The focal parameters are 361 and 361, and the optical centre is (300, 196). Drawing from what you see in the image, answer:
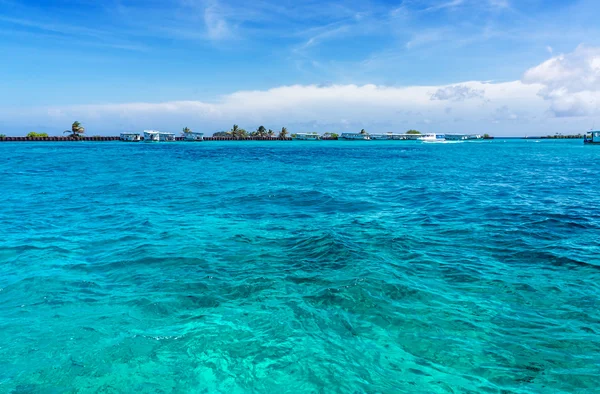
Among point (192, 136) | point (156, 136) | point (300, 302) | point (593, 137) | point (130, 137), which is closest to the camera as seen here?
point (300, 302)

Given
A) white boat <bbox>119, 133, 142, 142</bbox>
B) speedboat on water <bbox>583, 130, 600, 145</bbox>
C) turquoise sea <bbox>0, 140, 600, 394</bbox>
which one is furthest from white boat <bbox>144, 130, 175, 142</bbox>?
speedboat on water <bbox>583, 130, 600, 145</bbox>

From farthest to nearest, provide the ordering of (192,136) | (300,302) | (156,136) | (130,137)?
(192,136)
(130,137)
(156,136)
(300,302)

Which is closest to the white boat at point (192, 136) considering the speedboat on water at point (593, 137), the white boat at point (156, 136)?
the white boat at point (156, 136)

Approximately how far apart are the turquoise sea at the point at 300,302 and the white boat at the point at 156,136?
5971 inches

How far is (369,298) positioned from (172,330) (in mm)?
5184

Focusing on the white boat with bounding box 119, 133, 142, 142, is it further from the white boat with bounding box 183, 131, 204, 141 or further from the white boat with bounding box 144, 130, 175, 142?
the white boat with bounding box 183, 131, 204, 141

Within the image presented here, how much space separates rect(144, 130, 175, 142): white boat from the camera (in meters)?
160

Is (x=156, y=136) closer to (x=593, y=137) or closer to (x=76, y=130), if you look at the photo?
(x=76, y=130)

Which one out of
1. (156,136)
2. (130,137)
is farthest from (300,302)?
(130,137)

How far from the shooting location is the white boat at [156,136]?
160 metres

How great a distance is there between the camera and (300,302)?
9820 millimetres

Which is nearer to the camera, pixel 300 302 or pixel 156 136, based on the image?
pixel 300 302

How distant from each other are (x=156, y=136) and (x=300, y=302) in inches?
6650

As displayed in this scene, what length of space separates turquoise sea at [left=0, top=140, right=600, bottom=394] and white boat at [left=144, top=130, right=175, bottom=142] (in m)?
152
